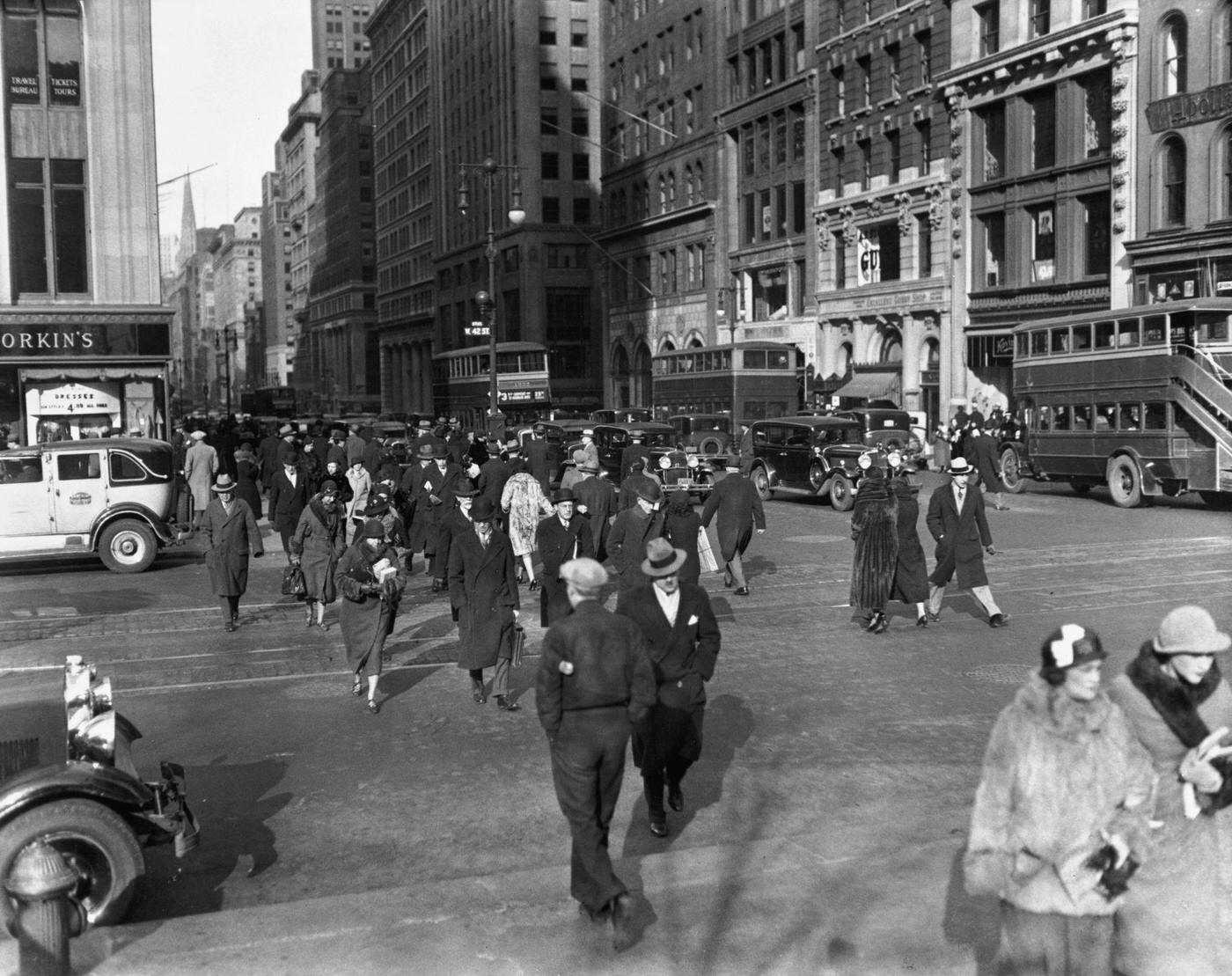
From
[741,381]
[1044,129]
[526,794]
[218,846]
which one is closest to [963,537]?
[526,794]

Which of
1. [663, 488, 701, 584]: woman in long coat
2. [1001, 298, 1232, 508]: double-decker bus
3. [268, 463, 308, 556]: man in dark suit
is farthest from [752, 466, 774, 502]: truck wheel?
[663, 488, 701, 584]: woman in long coat

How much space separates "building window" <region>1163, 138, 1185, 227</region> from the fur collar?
1487 inches

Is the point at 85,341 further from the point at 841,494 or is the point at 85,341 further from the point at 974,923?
the point at 974,923

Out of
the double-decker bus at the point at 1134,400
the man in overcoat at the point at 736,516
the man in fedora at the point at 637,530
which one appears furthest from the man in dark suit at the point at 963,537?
the double-decker bus at the point at 1134,400

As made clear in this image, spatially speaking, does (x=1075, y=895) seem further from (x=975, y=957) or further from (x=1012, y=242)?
(x=1012, y=242)

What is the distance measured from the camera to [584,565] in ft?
22.5

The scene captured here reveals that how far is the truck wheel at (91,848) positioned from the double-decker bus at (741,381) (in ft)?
125

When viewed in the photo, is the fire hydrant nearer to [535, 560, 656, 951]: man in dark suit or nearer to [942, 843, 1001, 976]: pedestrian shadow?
A: [535, 560, 656, 951]: man in dark suit

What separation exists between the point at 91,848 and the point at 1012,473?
29271 millimetres

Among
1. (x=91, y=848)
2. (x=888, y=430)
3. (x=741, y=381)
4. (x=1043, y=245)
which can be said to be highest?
(x=1043, y=245)

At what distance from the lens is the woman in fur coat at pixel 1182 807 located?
4.76m

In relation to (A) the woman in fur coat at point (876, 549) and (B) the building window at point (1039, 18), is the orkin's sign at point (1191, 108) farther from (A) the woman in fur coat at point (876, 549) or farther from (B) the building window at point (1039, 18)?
(A) the woman in fur coat at point (876, 549)

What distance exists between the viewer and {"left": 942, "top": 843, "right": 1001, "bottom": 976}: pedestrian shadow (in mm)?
6086

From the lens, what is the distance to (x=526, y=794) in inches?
349
